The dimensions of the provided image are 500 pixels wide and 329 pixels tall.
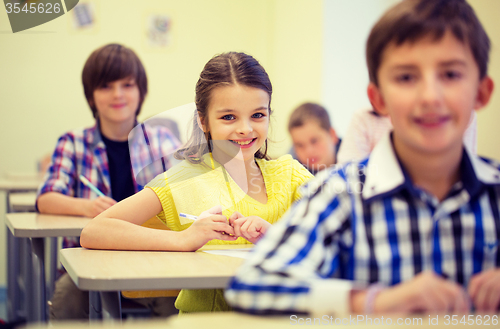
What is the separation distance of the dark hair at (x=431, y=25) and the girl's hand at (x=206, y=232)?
0.50 meters

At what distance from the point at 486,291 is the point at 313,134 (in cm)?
216

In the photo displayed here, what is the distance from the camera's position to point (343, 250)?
0.63 m

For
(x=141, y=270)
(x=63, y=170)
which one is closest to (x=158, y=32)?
(x=63, y=170)

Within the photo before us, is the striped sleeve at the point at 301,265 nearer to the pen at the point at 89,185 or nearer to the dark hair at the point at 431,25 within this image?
the dark hair at the point at 431,25

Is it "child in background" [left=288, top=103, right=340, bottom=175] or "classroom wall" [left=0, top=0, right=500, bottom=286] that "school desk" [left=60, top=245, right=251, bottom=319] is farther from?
"classroom wall" [left=0, top=0, right=500, bottom=286]

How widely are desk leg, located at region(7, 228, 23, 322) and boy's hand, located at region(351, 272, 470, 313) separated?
2302 millimetres

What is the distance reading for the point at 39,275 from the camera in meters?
1.60

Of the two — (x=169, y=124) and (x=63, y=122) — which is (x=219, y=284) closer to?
(x=169, y=124)

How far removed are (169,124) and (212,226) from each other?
0.36m

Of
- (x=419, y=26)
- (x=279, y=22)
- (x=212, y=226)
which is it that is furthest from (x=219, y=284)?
(x=279, y=22)

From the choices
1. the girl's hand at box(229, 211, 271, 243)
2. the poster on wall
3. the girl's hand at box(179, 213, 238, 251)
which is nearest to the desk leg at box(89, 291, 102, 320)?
the girl's hand at box(179, 213, 238, 251)

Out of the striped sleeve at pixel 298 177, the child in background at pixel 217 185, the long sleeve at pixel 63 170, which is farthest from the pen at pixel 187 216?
the long sleeve at pixel 63 170

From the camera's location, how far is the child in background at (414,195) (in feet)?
1.98

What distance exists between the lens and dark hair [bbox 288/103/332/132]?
8.87 ft
